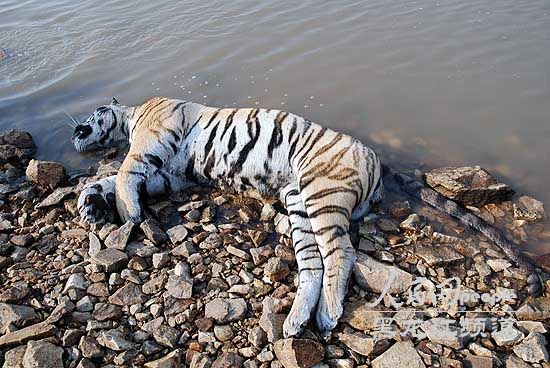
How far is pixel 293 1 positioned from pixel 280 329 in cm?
568

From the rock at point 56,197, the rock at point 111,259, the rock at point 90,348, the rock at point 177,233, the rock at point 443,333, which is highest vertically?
the rock at point 56,197

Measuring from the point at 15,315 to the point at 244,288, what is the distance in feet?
4.13

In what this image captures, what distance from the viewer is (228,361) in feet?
8.04

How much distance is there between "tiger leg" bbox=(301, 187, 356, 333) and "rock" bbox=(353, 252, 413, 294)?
0.22 ft

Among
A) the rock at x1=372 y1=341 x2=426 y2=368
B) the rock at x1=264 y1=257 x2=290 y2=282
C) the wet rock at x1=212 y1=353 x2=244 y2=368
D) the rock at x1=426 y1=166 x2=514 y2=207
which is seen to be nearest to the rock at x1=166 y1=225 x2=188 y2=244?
the rock at x1=264 y1=257 x2=290 y2=282

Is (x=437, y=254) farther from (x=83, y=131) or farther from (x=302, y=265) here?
(x=83, y=131)

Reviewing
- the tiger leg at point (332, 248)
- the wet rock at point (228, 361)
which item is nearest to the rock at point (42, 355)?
the wet rock at point (228, 361)

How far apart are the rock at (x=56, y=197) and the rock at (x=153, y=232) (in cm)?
83

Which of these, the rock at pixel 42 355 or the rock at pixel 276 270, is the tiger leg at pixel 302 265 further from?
the rock at pixel 42 355

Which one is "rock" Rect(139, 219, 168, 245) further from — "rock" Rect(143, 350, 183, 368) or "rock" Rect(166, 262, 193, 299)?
"rock" Rect(143, 350, 183, 368)

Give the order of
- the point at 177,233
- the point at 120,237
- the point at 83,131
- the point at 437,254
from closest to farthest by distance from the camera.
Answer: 1. the point at 437,254
2. the point at 120,237
3. the point at 177,233
4. the point at 83,131

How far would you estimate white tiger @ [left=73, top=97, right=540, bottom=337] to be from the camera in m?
2.98

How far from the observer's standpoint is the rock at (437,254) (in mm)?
3051

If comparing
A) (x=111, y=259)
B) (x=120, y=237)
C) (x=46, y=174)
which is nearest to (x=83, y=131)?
(x=46, y=174)
